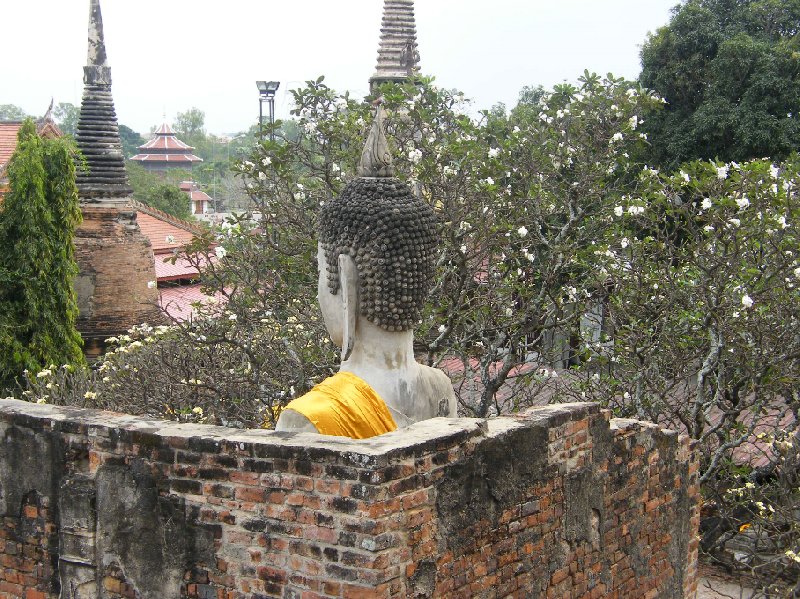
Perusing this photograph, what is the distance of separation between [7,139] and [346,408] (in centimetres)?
1864

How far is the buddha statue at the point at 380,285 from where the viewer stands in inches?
174

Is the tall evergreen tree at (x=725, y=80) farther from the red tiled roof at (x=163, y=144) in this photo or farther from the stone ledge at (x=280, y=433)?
the red tiled roof at (x=163, y=144)

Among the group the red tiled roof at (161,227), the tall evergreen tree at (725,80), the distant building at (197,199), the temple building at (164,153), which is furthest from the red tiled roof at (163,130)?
the tall evergreen tree at (725,80)

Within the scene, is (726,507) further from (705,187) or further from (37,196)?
(37,196)

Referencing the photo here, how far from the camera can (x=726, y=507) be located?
8.70m

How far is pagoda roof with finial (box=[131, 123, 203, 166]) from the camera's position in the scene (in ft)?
274

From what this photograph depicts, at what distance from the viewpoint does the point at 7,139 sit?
20.8 metres

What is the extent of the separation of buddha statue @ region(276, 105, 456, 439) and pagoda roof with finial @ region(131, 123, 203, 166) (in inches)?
3182

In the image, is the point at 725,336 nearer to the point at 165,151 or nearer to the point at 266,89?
the point at 266,89

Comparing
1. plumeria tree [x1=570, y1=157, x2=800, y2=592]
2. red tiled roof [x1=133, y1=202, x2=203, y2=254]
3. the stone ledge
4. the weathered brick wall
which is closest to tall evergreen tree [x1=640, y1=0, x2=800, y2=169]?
plumeria tree [x1=570, y1=157, x2=800, y2=592]

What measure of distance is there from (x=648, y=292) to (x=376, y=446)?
21.2ft

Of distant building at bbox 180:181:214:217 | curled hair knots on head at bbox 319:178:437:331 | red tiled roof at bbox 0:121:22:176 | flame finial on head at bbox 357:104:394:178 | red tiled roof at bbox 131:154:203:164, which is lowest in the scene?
distant building at bbox 180:181:214:217

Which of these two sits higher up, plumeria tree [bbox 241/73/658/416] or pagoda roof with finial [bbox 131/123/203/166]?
pagoda roof with finial [bbox 131/123/203/166]

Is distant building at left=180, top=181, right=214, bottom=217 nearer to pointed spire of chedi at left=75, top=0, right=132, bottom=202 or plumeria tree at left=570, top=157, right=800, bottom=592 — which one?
pointed spire of chedi at left=75, top=0, right=132, bottom=202
